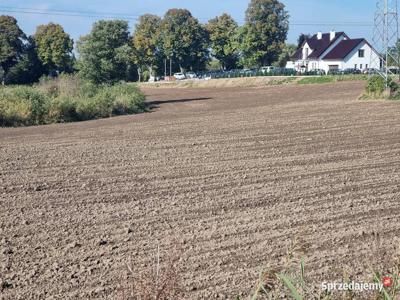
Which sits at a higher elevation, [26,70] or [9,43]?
[9,43]

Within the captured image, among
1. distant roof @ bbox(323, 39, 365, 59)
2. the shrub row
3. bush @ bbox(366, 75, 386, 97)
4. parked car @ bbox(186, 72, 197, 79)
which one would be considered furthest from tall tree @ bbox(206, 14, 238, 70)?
the shrub row

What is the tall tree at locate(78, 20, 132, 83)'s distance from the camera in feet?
139

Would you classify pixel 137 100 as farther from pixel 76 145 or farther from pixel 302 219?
pixel 302 219

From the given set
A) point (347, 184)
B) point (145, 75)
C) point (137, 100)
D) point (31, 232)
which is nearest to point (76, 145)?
point (347, 184)

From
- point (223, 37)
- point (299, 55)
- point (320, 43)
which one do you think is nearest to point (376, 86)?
point (320, 43)

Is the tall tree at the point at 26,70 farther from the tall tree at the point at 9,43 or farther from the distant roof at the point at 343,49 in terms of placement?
the distant roof at the point at 343,49

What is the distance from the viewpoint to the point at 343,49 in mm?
106188

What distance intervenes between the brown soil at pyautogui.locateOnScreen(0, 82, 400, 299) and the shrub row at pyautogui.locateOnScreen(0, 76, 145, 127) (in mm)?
11321

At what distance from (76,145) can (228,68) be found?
344 ft

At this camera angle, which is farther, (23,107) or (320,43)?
(320,43)

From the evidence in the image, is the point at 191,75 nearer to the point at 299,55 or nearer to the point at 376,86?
the point at 299,55

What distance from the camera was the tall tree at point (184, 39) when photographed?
114688 millimetres

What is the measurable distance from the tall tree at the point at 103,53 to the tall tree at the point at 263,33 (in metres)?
66.9

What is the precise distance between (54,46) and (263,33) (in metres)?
32.9
